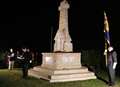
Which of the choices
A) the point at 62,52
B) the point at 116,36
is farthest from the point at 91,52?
Result: the point at 62,52

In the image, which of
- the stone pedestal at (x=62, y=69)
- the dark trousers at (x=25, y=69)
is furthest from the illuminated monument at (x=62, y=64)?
the dark trousers at (x=25, y=69)

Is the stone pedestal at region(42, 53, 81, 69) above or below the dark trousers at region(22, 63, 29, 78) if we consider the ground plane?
above

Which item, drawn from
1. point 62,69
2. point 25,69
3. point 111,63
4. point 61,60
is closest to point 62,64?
point 61,60

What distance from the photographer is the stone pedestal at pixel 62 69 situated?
53.0 ft

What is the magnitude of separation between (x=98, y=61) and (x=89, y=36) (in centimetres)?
1224

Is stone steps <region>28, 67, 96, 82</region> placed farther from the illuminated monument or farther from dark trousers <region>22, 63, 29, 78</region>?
dark trousers <region>22, 63, 29, 78</region>

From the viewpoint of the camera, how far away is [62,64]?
17.1m

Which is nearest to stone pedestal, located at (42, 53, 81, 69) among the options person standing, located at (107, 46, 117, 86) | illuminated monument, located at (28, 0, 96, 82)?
illuminated monument, located at (28, 0, 96, 82)

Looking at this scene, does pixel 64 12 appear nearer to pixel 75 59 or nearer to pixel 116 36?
pixel 75 59

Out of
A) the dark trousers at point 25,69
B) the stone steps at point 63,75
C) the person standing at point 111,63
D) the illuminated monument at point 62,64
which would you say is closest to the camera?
the person standing at point 111,63

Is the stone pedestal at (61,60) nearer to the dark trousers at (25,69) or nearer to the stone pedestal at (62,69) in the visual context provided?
the stone pedestal at (62,69)

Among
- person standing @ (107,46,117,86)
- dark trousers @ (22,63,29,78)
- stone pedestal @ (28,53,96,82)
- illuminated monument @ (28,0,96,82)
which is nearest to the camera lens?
person standing @ (107,46,117,86)

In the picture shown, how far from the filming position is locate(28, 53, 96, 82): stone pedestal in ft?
53.0

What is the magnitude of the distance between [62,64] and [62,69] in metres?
0.44
